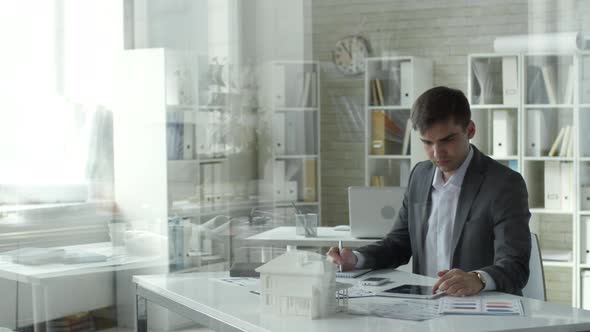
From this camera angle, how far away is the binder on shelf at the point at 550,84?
5.83m

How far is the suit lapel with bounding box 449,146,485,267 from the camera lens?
2.67 metres

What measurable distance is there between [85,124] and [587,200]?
11.0ft

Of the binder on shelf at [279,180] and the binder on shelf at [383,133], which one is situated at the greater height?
the binder on shelf at [383,133]

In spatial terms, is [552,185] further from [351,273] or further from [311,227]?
[351,273]

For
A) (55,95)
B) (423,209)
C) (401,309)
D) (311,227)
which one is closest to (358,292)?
(401,309)

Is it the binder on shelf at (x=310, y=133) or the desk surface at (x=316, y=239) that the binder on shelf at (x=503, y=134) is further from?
the desk surface at (x=316, y=239)

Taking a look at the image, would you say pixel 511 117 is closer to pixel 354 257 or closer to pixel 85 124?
pixel 85 124

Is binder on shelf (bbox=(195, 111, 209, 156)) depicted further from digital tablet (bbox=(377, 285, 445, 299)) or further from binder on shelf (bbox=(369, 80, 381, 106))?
digital tablet (bbox=(377, 285, 445, 299))

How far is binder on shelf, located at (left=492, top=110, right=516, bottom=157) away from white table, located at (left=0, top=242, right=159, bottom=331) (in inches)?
99.1

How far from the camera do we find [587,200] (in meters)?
5.68

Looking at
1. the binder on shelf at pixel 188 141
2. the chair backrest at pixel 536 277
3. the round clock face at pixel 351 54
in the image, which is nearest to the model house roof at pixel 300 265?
the chair backrest at pixel 536 277

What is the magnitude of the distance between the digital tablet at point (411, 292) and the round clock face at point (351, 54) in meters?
4.24

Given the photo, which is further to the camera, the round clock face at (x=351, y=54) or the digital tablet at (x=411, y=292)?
the round clock face at (x=351, y=54)

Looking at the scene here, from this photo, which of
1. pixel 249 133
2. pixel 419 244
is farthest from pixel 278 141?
pixel 419 244
